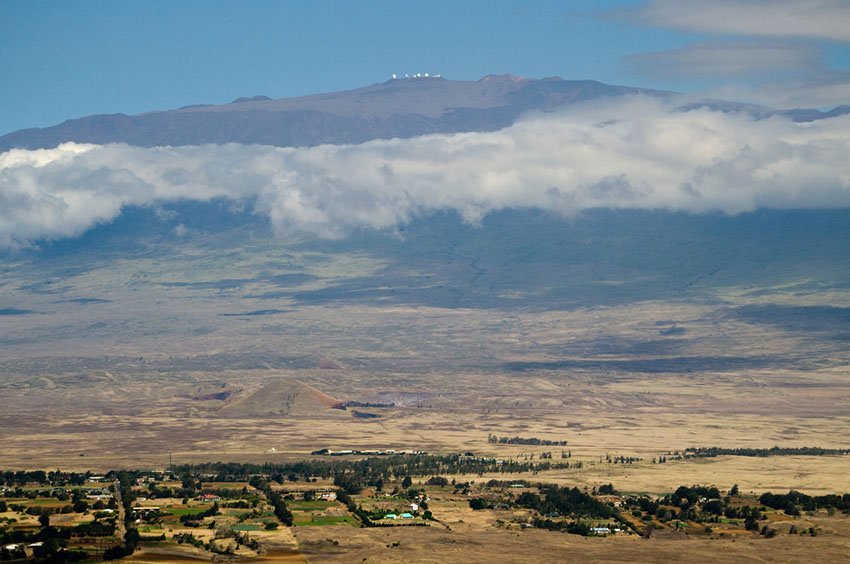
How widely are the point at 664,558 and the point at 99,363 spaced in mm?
136782

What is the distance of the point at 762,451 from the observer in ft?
346

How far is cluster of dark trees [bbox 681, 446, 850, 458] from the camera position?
340 feet

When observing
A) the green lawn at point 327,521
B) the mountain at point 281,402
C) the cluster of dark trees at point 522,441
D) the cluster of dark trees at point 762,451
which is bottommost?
the cluster of dark trees at point 762,451

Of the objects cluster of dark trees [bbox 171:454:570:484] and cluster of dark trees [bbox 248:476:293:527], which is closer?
cluster of dark trees [bbox 248:476:293:527]

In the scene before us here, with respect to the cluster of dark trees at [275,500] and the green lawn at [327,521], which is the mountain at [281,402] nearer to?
the cluster of dark trees at [275,500]

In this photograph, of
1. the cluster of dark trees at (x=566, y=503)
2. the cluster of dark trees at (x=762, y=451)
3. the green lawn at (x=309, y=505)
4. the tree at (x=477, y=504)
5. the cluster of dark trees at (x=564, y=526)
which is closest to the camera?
the cluster of dark trees at (x=564, y=526)

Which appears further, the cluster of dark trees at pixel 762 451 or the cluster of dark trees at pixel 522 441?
the cluster of dark trees at pixel 522 441

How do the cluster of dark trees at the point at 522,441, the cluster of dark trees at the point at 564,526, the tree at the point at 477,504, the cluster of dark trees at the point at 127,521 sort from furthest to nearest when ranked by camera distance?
the cluster of dark trees at the point at 522,441
the tree at the point at 477,504
the cluster of dark trees at the point at 564,526
the cluster of dark trees at the point at 127,521

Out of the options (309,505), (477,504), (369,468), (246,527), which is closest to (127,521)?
(246,527)

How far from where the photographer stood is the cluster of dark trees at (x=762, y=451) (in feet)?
340

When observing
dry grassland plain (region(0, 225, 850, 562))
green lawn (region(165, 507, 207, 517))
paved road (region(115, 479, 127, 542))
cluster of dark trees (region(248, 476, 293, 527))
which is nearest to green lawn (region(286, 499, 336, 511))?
cluster of dark trees (region(248, 476, 293, 527))

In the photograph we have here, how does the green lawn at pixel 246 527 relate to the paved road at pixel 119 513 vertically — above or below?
below

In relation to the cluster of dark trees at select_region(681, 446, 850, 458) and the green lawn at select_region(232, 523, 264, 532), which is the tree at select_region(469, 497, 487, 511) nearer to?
the green lawn at select_region(232, 523, 264, 532)

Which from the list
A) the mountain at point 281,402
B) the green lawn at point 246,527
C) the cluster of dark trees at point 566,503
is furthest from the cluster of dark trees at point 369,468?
the mountain at point 281,402
